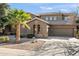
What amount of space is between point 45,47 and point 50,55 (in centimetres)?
24

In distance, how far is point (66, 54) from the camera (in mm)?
21500

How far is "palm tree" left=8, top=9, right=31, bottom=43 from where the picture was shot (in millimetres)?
21609

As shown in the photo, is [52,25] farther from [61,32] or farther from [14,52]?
[14,52]

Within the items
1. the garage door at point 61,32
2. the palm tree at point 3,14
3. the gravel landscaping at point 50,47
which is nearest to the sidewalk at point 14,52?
the gravel landscaping at point 50,47

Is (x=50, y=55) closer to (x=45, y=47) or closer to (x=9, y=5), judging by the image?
(x=45, y=47)

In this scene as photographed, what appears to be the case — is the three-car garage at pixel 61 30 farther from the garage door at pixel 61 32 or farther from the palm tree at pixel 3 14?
the palm tree at pixel 3 14

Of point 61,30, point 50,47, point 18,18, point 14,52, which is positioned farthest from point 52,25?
point 14,52

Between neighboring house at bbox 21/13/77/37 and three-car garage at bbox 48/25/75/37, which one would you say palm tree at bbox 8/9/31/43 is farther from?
three-car garage at bbox 48/25/75/37

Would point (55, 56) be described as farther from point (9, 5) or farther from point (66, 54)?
point (9, 5)

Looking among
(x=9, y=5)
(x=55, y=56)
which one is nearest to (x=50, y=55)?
(x=55, y=56)

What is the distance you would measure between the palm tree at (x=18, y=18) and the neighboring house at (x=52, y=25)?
11 cm

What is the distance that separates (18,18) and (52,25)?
0.85m

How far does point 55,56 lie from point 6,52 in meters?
1.19

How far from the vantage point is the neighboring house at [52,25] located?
70.9 feet
